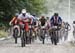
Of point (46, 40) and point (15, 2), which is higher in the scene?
point (15, 2)

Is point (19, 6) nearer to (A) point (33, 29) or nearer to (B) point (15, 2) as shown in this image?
(B) point (15, 2)

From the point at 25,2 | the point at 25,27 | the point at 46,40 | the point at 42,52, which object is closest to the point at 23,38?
the point at 25,27

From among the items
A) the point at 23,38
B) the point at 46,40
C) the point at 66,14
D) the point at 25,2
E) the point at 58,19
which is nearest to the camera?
the point at 23,38

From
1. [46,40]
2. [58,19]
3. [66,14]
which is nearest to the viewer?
[58,19]

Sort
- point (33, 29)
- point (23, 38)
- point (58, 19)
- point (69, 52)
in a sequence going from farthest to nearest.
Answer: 1. point (33, 29)
2. point (58, 19)
3. point (23, 38)
4. point (69, 52)

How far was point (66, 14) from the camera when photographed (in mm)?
98625

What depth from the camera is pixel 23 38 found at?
2256 cm

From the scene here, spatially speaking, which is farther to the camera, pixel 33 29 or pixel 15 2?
pixel 15 2

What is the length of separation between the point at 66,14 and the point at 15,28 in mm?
71709

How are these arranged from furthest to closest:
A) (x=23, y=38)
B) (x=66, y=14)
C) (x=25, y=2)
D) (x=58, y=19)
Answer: (x=66, y=14)
(x=25, y=2)
(x=58, y=19)
(x=23, y=38)

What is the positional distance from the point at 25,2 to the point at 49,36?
14545 millimetres

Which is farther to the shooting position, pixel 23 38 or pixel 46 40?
pixel 46 40

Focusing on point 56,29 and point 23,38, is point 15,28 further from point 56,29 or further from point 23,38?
point 23,38

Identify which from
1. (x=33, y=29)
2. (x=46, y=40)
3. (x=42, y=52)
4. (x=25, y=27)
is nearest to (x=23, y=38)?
(x=25, y=27)
